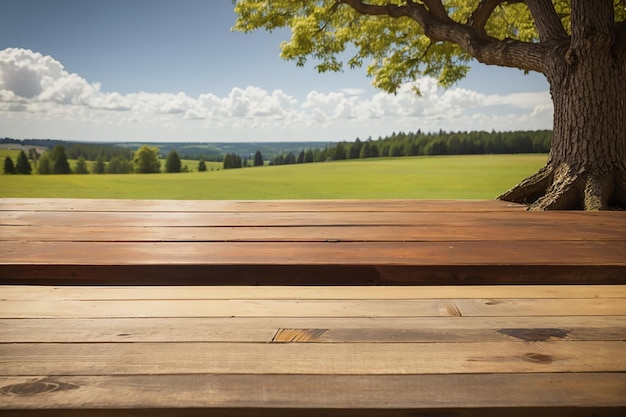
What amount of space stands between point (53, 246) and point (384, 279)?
1.69m

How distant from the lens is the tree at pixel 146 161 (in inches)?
768

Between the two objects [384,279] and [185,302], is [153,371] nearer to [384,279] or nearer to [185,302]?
[185,302]

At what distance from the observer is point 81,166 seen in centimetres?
1727

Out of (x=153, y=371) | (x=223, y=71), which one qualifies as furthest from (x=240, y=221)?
(x=223, y=71)

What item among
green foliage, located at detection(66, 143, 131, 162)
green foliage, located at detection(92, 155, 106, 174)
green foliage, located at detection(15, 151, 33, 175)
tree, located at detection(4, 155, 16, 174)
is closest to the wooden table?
tree, located at detection(4, 155, 16, 174)

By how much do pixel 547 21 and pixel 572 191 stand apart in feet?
6.35

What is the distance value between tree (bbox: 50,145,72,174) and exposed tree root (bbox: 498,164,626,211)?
17.3 m

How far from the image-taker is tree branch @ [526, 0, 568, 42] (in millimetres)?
4570

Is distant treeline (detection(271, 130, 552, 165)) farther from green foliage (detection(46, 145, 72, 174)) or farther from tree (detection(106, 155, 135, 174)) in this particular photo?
green foliage (detection(46, 145, 72, 174))

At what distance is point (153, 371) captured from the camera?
1.16m

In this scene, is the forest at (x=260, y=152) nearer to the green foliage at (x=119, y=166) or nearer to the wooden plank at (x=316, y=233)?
the green foliage at (x=119, y=166)

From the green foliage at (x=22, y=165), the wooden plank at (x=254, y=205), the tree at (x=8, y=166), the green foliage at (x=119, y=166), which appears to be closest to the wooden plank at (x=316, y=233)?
the wooden plank at (x=254, y=205)

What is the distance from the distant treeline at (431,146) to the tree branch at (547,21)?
1524cm

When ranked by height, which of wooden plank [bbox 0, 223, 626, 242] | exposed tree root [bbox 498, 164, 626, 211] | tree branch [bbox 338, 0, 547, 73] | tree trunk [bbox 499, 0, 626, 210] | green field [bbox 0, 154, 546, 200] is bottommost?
green field [bbox 0, 154, 546, 200]
